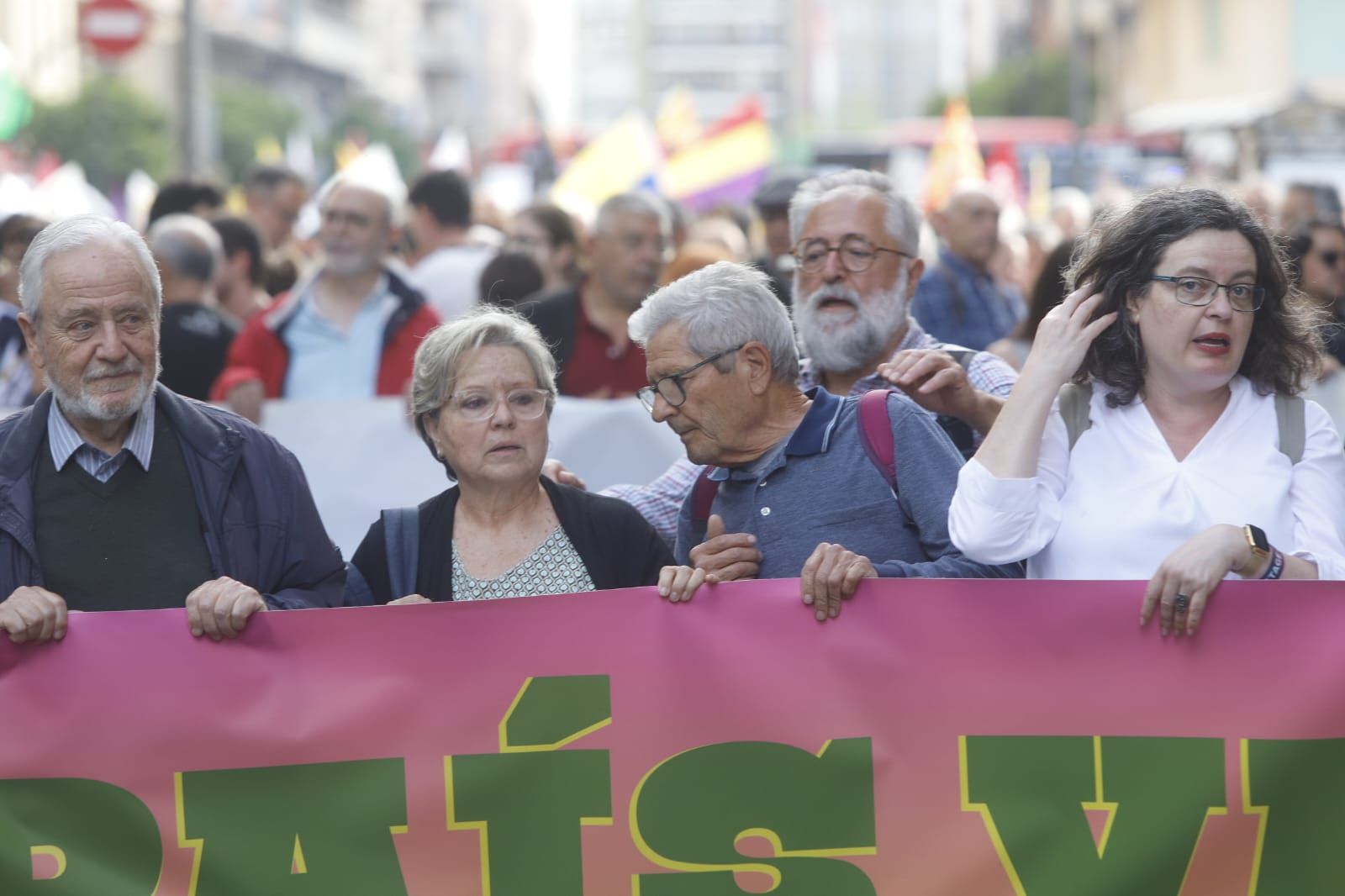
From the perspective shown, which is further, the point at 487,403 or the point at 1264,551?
the point at 487,403

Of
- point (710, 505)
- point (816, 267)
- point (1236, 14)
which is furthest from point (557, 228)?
point (1236, 14)

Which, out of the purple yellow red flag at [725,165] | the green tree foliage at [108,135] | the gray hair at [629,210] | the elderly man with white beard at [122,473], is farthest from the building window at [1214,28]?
the elderly man with white beard at [122,473]

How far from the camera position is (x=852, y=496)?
4.04 m

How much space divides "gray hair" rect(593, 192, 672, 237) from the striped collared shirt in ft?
12.4

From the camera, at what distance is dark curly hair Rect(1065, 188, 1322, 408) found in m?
3.87

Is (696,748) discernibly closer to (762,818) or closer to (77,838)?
(762,818)

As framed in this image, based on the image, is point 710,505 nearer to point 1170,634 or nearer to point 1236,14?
point 1170,634

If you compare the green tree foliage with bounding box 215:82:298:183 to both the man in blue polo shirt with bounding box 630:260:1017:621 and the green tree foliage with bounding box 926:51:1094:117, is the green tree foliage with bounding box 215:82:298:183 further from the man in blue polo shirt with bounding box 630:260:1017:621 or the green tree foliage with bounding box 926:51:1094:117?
the man in blue polo shirt with bounding box 630:260:1017:621

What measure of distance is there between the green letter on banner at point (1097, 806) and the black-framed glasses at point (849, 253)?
163 centimetres

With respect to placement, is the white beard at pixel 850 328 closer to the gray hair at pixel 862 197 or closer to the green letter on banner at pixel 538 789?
A: the gray hair at pixel 862 197

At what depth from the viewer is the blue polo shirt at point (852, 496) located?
401 centimetres

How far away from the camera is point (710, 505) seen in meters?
4.29

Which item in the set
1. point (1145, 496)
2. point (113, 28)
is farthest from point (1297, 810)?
point (113, 28)

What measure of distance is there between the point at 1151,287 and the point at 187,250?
469cm
